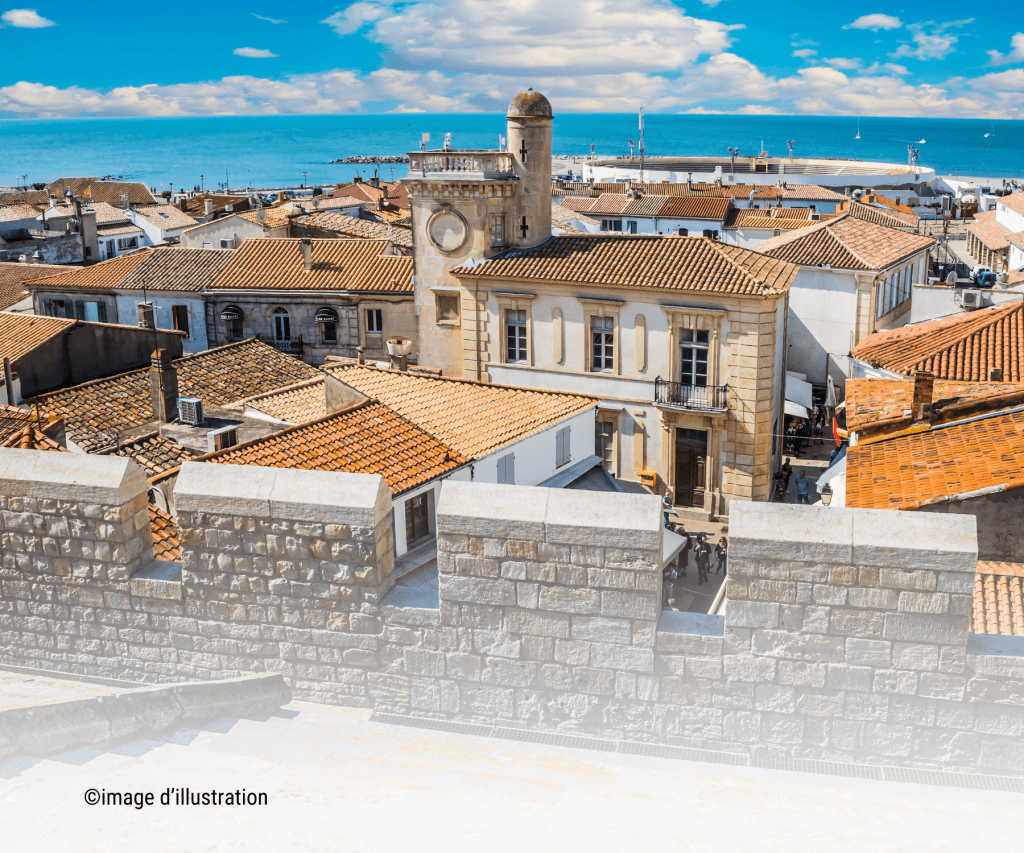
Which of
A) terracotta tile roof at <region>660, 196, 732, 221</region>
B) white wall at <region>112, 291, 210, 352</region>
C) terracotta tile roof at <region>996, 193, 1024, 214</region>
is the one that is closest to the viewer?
white wall at <region>112, 291, 210, 352</region>

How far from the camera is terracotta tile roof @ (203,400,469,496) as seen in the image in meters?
15.1

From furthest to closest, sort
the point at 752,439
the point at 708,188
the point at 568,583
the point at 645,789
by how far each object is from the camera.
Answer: the point at 708,188
the point at 752,439
the point at 568,583
the point at 645,789

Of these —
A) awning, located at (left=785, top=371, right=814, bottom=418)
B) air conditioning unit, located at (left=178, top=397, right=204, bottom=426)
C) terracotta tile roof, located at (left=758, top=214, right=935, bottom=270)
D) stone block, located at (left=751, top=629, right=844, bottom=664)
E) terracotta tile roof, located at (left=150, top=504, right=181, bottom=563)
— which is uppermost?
terracotta tile roof, located at (left=758, top=214, right=935, bottom=270)

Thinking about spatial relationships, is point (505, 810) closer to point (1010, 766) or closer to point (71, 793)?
point (71, 793)

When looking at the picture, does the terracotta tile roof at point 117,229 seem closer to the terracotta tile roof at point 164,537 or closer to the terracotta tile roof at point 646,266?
the terracotta tile roof at point 646,266

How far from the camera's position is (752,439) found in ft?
101

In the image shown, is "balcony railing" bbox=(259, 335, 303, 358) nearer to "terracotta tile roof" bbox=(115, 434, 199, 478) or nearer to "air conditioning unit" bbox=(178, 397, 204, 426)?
"air conditioning unit" bbox=(178, 397, 204, 426)

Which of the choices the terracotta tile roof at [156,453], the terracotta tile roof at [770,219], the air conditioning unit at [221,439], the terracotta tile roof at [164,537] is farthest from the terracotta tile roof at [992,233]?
the terracotta tile roof at [164,537]

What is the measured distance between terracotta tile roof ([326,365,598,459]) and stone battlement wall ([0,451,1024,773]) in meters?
9.66

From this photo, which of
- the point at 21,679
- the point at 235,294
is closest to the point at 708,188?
the point at 235,294

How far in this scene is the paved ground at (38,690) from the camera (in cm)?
666

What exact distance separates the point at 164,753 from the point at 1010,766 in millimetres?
4854

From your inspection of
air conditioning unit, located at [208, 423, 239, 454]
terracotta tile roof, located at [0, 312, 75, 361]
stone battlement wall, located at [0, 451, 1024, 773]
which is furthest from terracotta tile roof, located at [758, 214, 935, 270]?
stone battlement wall, located at [0, 451, 1024, 773]


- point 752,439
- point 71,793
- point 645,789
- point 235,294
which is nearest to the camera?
point 71,793
